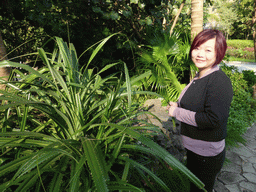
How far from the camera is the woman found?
112 centimetres

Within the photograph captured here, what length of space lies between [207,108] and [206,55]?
1.26 ft

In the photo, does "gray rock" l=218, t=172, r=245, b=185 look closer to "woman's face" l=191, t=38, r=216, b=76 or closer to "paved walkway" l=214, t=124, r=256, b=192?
"paved walkway" l=214, t=124, r=256, b=192

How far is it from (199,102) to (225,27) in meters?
40.9

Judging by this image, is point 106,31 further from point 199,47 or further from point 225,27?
point 225,27

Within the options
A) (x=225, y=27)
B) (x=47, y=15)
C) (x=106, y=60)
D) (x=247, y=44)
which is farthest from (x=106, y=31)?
(x=225, y=27)

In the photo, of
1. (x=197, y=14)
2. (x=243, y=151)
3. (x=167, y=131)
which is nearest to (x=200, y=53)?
(x=167, y=131)

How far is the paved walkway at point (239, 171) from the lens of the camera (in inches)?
90.0

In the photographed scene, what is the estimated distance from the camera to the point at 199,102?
1.23m

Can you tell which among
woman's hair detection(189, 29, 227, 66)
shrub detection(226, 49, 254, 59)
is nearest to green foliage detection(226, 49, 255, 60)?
shrub detection(226, 49, 254, 59)

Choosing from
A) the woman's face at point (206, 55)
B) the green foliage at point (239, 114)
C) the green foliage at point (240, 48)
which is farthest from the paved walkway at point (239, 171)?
the green foliage at point (240, 48)

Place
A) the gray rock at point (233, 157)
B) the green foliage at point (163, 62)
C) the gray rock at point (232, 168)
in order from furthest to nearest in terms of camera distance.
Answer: the green foliage at point (163, 62)
the gray rock at point (233, 157)
the gray rock at point (232, 168)

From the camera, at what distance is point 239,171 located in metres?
2.62

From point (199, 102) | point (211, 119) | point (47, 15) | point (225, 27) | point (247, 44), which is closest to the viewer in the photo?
point (211, 119)

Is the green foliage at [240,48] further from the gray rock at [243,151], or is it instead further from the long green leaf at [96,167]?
the long green leaf at [96,167]
